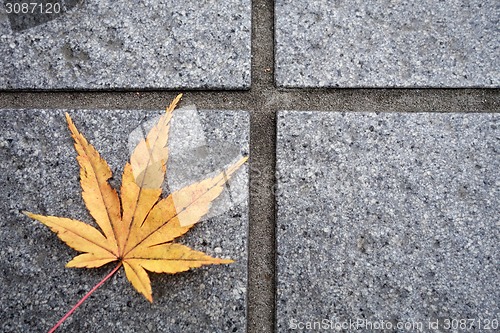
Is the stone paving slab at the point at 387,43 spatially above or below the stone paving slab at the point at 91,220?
above

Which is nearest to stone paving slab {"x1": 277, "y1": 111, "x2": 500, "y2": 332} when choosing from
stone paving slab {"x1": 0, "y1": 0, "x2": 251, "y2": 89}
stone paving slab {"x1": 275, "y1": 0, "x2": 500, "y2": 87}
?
stone paving slab {"x1": 275, "y1": 0, "x2": 500, "y2": 87}

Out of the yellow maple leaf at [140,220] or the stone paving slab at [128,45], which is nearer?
the yellow maple leaf at [140,220]

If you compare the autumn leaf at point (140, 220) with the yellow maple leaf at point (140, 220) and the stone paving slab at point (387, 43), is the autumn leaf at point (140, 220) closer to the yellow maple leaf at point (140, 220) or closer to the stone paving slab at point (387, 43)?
the yellow maple leaf at point (140, 220)

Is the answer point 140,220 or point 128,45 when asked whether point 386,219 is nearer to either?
point 140,220

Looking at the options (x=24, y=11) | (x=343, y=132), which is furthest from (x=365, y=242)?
(x=24, y=11)

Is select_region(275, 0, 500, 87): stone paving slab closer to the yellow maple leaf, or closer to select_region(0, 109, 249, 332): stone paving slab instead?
select_region(0, 109, 249, 332): stone paving slab

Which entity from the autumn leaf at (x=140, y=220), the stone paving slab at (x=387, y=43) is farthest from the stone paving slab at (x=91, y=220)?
the stone paving slab at (x=387, y=43)

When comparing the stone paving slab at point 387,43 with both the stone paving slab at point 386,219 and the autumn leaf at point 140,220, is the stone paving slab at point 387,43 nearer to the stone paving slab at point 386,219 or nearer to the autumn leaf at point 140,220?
the stone paving slab at point 386,219
